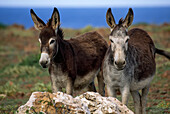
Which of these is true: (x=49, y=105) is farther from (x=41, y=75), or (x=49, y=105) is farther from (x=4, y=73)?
(x=4, y=73)

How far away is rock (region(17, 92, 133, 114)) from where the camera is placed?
4.14 metres

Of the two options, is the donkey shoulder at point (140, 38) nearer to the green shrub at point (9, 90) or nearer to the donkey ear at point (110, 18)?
the donkey ear at point (110, 18)

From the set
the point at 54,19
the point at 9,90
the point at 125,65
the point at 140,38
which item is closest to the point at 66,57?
the point at 54,19

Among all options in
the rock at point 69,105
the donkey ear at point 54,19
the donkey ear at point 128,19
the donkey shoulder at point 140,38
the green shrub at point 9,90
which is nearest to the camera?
the rock at point 69,105

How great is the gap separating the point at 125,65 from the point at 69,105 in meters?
1.89

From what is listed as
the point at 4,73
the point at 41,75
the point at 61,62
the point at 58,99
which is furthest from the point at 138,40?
the point at 4,73

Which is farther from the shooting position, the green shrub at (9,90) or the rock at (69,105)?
the green shrub at (9,90)

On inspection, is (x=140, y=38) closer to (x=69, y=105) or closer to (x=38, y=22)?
(x=38, y=22)

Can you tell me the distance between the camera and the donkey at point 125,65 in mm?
5496

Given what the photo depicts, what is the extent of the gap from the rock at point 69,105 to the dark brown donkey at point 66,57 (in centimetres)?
143

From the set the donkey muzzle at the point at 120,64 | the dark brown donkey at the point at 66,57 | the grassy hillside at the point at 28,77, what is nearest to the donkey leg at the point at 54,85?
the dark brown donkey at the point at 66,57

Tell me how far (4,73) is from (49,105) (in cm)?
1021

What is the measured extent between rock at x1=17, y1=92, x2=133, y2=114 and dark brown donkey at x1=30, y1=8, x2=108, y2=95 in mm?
1434

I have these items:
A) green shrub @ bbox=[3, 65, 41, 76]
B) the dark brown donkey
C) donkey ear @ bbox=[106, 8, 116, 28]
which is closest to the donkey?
donkey ear @ bbox=[106, 8, 116, 28]
